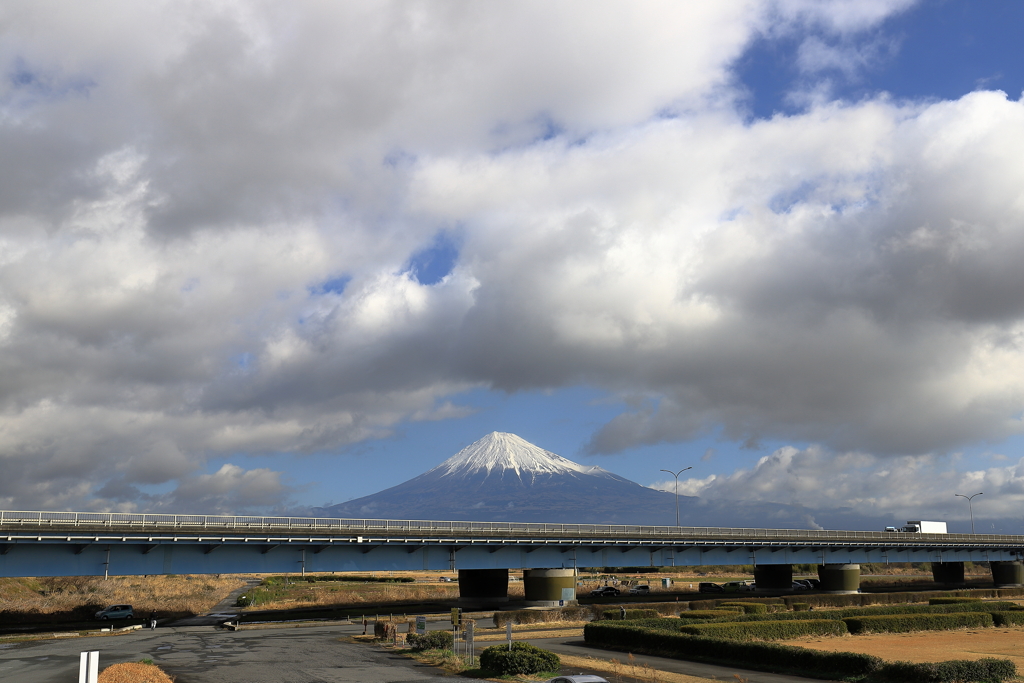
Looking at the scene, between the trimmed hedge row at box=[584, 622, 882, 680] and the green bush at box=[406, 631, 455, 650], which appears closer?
the trimmed hedge row at box=[584, 622, 882, 680]

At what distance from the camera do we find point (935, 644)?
51.1m

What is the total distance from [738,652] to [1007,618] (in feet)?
123

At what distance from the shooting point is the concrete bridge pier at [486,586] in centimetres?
8894

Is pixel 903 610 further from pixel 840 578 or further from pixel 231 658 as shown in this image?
pixel 231 658

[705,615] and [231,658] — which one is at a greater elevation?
[231,658]

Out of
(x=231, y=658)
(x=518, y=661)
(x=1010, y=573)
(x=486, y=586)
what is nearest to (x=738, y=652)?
(x=518, y=661)

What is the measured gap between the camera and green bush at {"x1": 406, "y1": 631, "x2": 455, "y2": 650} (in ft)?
149

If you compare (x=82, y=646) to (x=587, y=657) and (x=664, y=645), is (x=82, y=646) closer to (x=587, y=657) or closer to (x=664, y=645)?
(x=587, y=657)

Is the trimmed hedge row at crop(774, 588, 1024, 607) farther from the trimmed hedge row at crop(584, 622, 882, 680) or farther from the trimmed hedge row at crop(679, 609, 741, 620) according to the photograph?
the trimmed hedge row at crop(584, 622, 882, 680)

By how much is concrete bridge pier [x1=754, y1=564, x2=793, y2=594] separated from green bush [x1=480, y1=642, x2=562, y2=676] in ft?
281

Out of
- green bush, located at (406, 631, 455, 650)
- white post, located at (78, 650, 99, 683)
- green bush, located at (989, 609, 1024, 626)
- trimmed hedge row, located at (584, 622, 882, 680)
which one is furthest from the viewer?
green bush, located at (989, 609, 1024, 626)

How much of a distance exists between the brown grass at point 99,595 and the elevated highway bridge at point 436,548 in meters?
28.1

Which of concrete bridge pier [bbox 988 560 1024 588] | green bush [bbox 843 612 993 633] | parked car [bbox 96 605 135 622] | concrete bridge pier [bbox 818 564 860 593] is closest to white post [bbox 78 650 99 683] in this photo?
green bush [bbox 843 612 993 633]

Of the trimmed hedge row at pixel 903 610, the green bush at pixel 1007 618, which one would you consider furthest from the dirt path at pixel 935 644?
the trimmed hedge row at pixel 903 610
